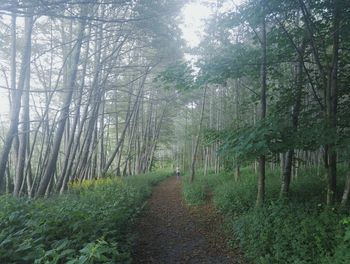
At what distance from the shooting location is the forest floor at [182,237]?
5.61m

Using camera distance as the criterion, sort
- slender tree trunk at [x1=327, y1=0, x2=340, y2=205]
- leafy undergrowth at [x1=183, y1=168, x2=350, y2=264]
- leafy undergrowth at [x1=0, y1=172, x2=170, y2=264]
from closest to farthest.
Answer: leafy undergrowth at [x1=0, y1=172, x2=170, y2=264], leafy undergrowth at [x1=183, y1=168, x2=350, y2=264], slender tree trunk at [x1=327, y1=0, x2=340, y2=205]

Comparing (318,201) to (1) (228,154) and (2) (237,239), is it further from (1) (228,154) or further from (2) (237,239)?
(1) (228,154)

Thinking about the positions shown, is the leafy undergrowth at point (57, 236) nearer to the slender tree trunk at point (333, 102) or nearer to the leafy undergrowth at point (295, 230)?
the leafy undergrowth at point (295, 230)

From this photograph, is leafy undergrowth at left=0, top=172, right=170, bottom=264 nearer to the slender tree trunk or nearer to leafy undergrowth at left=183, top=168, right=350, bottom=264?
leafy undergrowth at left=183, top=168, right=350, bottom=264

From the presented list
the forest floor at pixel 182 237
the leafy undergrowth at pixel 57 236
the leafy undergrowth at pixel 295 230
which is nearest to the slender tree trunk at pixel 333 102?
the leafy undergrowth at pixel 295 230

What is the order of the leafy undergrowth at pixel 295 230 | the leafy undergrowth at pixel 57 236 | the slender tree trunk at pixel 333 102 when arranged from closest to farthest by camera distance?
the leafy undergrowth at pixel 57 236 → the leafy undergrowth at pixel 295 230 → the slender tree trunk at pixel 333 102

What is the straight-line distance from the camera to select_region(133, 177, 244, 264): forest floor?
561 cm

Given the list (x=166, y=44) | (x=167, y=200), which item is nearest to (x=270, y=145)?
(x=166, y=44)

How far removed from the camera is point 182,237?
6930 mm

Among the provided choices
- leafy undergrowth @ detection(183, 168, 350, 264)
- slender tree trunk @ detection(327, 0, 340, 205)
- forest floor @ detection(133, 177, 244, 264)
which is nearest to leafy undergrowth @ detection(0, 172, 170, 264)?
forest floor @ detection(133, 177, 244, 264)

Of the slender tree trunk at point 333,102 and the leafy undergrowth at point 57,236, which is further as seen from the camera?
the slender tree trunk at point 333,102

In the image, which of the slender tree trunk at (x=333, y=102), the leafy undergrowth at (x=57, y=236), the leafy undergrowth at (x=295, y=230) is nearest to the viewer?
the leafy undergrowth at (x=57, y=236)

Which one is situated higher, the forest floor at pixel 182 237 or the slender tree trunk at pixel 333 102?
the slender tree trunk at pixel 333 102

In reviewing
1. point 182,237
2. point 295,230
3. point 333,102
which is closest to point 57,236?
point 182,237
